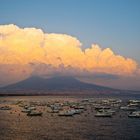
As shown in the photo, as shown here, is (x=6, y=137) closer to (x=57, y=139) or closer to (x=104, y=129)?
(x=57, y=139)

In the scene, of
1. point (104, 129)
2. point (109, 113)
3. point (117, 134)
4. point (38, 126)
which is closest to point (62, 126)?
point (38, 126)

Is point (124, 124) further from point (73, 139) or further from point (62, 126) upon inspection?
point (73, 139)

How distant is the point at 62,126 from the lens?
8069 cm

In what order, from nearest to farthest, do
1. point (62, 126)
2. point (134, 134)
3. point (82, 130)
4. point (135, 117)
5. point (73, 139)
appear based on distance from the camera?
point (73, 139) < point (134, 134) < point (82, 130) < point (62, 126) < point (135, 117)

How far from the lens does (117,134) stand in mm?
68500

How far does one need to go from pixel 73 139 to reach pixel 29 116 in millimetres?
44682

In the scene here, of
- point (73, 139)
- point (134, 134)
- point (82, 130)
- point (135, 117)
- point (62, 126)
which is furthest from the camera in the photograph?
point (135, 117)

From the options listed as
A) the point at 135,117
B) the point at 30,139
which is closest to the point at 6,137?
the point at 30,139

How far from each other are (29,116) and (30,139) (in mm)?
42371

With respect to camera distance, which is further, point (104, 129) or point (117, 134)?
point (104, 129)

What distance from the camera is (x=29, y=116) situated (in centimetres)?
10544

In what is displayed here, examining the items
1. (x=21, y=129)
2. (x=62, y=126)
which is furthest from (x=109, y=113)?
(x=21, y=129)

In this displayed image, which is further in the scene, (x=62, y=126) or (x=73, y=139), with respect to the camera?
(x=62, y=126)

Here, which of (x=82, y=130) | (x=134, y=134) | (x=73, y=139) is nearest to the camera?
(x=73, y=139)
